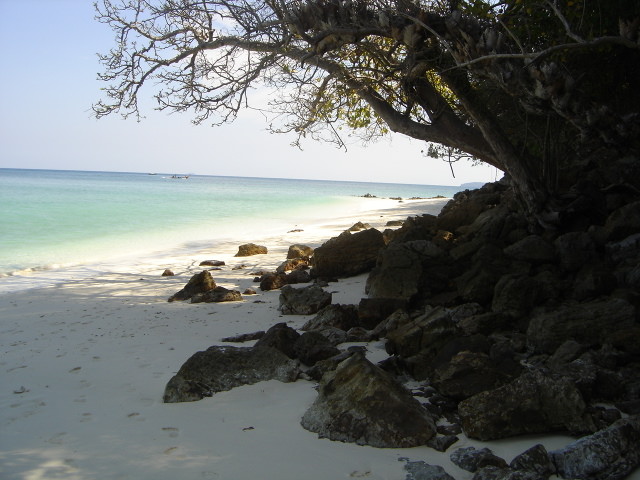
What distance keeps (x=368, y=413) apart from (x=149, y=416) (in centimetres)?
158

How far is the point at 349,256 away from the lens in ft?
28.9

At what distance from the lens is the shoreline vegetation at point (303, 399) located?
310 centimetres

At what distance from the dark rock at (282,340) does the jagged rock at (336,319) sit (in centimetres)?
74

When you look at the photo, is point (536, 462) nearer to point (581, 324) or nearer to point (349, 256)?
point (581, 324)

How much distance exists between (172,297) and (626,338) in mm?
6215

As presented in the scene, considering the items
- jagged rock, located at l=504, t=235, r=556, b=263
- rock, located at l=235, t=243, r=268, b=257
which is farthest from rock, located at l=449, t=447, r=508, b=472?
rock, located at l=235, t=243, r=268, b=257

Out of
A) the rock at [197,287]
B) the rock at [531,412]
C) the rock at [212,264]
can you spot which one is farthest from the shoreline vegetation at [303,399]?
the rock at [212,264]

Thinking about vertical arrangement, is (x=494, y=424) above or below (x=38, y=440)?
above

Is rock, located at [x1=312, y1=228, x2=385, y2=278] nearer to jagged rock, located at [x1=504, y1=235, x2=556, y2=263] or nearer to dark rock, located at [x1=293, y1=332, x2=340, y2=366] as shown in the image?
jagged rock, located at [x1=504, y1=235, x2=556, y2=263]

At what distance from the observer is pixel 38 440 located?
11.7 feet

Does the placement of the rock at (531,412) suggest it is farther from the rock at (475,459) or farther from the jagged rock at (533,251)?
the jagged rock at (533,251)

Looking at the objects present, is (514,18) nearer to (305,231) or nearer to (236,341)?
(236,341)

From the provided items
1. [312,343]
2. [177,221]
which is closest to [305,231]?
[177,221]

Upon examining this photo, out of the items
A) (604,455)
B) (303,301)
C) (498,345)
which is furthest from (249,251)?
(604,455)
